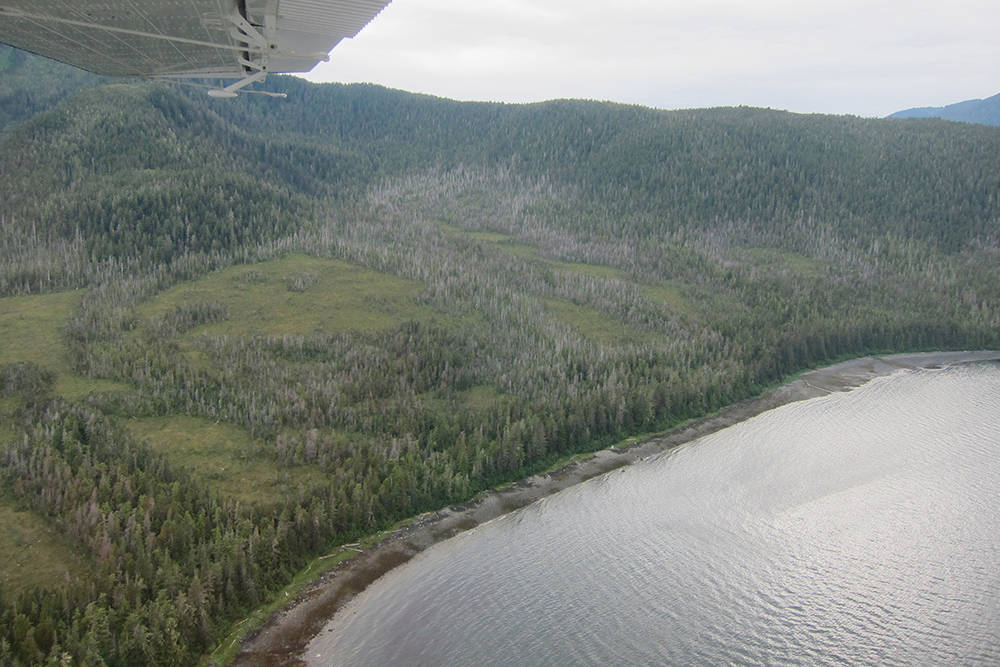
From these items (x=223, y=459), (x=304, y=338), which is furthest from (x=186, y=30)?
(x=304, y=338)

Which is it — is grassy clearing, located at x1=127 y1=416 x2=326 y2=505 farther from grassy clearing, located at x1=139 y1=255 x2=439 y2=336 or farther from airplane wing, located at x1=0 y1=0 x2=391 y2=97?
airplane wing, located at x1=0 y1=0 x2=391 y2=97

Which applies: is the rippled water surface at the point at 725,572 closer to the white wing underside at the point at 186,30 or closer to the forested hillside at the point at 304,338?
the forested hillside at the point at 304,338

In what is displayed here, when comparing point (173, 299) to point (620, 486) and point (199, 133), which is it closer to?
point (620, 486)

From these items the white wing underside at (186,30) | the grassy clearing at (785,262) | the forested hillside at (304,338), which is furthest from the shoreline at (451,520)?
the grassy clearing at (785,262)

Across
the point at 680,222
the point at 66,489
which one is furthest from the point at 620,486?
the point at 680,222

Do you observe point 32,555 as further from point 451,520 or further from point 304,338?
point 304,338

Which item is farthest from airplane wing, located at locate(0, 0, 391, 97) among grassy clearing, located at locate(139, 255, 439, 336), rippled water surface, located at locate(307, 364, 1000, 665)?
grassy clearing, located at locate(139, 255, 439, 336)
